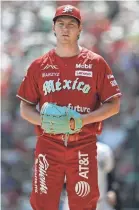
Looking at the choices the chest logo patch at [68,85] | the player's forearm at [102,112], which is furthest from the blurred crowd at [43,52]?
the chest logo patch at [68,85]

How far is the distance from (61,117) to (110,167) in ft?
5.93

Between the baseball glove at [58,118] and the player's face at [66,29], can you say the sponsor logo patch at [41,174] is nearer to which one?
the baseball glove at [58,118]

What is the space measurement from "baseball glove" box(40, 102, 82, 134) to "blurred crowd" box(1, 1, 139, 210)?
1.81 meters

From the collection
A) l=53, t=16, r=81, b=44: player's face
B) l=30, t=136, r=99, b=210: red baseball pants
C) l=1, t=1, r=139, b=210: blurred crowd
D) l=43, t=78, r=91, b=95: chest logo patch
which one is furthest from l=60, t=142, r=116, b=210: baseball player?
l=53, t=16, r=81, b=44: player's face

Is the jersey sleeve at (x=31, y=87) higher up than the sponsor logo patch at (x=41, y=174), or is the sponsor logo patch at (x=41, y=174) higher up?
the jersey sleeve at (x=31, y=87)

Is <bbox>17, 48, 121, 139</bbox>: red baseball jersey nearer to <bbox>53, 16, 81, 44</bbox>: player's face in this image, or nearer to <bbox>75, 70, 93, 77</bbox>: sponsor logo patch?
<bbox>75, 70, 93, 77</bbox>: sponsor logo patch

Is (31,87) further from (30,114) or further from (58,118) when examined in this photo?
(58,118)

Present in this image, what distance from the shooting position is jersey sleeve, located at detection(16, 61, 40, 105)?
3.62 m

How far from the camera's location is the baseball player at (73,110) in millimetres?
3488

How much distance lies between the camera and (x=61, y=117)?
338 cm

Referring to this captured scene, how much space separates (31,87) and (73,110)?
0.35 m

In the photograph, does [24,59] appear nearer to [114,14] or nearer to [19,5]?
[19,5]

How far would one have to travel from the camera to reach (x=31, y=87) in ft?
12.0

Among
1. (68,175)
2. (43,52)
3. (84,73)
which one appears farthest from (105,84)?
(43,52)
